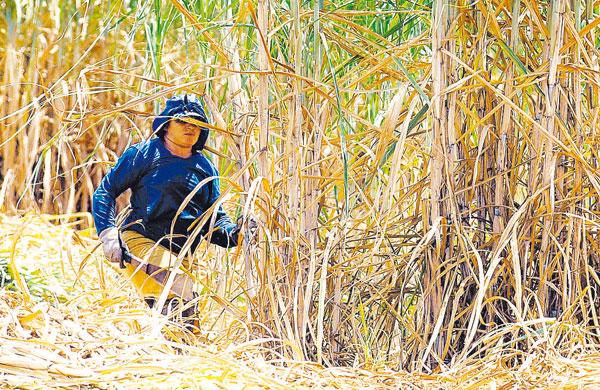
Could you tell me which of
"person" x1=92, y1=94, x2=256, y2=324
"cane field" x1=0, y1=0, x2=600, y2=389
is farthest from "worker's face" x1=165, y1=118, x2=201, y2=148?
"cane field" x1=0, y1=0, x2=600, y2=389

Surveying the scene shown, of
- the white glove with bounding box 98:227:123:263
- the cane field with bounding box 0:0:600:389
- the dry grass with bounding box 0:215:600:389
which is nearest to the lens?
the dry grass with bounding box 0:215:600:389

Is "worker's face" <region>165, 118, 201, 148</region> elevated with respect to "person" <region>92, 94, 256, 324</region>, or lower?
elevated

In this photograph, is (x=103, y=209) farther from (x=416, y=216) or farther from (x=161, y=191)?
(x=416, y=216)

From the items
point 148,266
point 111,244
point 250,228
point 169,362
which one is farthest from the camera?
point 148,266

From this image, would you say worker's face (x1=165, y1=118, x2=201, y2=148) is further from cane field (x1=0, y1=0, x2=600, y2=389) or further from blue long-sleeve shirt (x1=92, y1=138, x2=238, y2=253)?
cane field (x1=0, y1=0, x2=600, y2=389)

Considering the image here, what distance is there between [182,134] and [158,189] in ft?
0.50

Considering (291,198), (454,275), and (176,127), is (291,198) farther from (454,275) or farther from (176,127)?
(176,127)

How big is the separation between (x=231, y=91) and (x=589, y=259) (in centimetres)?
77

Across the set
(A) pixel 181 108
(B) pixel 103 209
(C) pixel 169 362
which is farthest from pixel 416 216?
(B) pixel 103 209

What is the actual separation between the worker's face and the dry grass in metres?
0.67

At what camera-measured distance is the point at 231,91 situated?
202 centimetres

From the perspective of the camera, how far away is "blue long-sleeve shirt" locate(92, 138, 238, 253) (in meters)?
2.54

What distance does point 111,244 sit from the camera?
242cm

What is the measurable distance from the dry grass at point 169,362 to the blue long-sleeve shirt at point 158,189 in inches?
23.7
